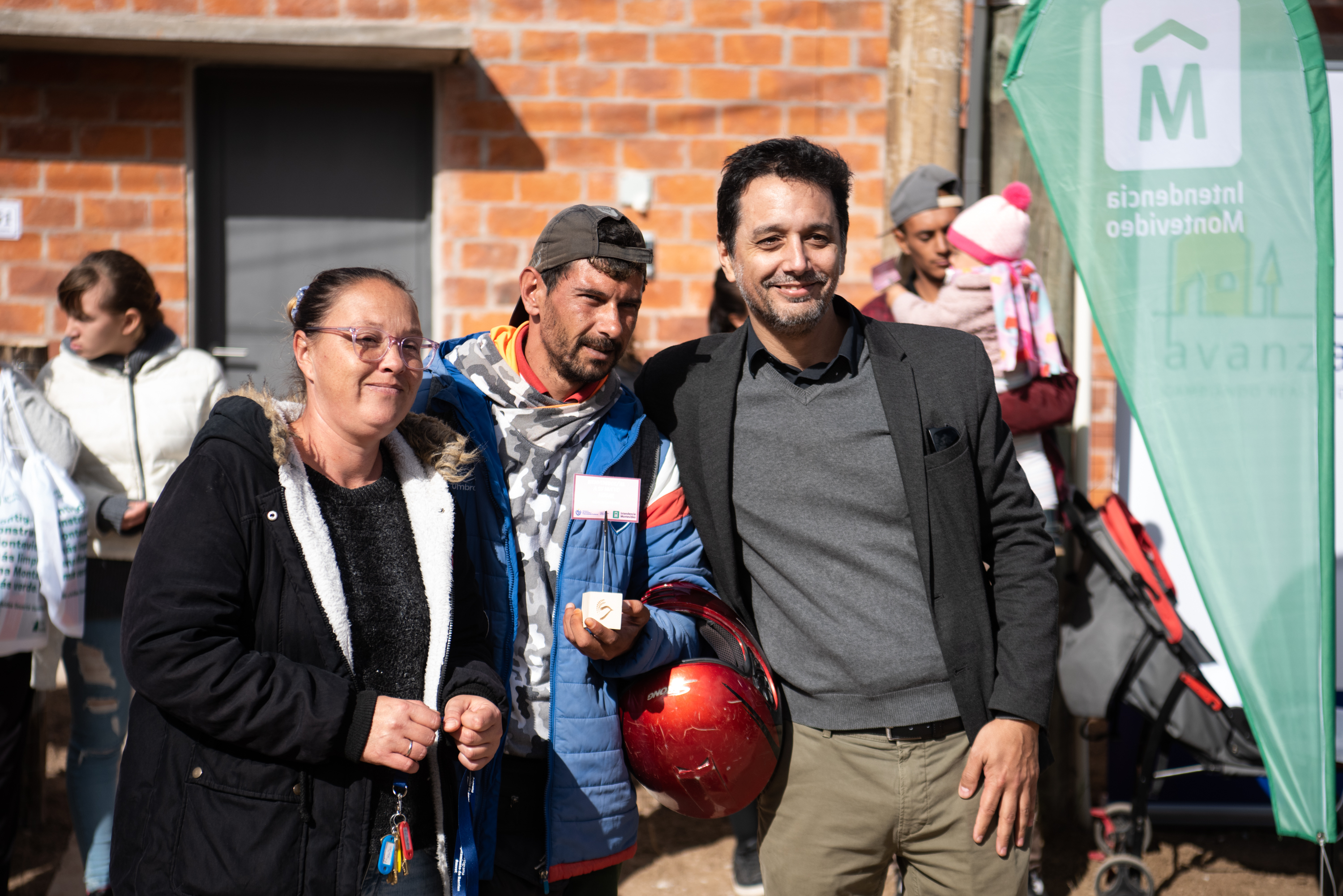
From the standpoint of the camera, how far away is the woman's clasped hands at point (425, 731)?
6.30 feet

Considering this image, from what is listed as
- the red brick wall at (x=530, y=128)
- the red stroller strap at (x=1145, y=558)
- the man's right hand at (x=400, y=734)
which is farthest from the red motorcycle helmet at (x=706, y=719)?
the red brick wall at (x=530, y=128)

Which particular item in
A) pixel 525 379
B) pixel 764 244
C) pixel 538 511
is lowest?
pixel 538 511

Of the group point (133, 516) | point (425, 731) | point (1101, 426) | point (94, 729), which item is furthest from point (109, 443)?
point (1101, 426)

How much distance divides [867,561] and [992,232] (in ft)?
5.85

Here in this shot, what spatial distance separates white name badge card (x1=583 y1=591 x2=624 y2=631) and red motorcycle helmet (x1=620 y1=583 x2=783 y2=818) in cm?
27

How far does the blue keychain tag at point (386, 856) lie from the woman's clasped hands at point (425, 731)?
0.14m

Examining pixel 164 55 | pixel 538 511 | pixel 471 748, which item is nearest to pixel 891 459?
pixel 538 511

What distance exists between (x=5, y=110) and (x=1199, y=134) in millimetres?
5052

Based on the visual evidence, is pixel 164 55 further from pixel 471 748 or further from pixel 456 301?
pixel 471 748

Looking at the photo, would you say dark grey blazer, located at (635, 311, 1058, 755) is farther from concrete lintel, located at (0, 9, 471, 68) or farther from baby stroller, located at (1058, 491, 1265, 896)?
concrete lintel, located at (0, 9, 471, 68)

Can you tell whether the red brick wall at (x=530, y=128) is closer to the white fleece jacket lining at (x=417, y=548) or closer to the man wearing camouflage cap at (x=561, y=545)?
the man wearing camouflage cap at (x=561, y=545)

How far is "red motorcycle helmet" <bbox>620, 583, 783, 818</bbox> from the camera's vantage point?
88.4 inches

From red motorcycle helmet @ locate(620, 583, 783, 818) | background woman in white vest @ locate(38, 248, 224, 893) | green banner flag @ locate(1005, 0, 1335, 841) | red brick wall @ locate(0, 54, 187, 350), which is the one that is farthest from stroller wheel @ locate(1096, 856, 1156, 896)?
red brick wall @ locate(0, 54, 187, 350)

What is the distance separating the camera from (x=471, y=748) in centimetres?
203
